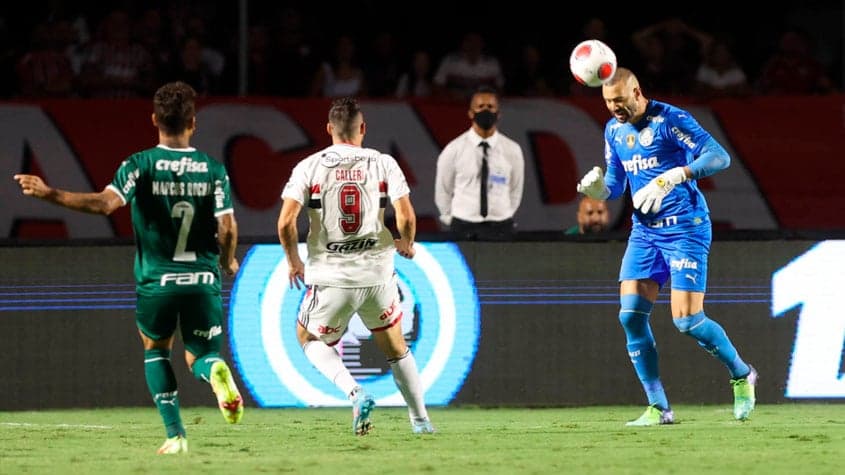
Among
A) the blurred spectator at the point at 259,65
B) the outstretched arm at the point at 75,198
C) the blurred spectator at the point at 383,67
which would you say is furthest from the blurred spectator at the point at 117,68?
the outstretched arm at the point at 75,198

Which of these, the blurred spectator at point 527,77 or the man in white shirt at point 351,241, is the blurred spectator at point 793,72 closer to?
the blurred spectator at point 527,77

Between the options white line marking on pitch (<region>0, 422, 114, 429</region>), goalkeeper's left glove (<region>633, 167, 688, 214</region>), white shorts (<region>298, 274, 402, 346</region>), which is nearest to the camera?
white shorts (<region>298, 274, 402, 346</region>)

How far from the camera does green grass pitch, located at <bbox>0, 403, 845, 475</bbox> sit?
7484 millimetres

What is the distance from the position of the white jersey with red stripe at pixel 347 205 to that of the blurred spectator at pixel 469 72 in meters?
6.49

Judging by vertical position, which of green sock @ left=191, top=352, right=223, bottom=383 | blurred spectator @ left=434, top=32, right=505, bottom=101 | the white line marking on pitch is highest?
blurred spectator @ left=434, top=32, right=505, bottom=101

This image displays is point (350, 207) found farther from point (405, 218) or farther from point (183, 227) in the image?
point (183, 227)

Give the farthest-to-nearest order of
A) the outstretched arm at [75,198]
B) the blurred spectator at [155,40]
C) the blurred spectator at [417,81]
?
the blurred spectator at [417,81] → the blurred spectator at [155,40] → the outstretched arm at [75,198]

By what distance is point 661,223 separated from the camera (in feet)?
31.8

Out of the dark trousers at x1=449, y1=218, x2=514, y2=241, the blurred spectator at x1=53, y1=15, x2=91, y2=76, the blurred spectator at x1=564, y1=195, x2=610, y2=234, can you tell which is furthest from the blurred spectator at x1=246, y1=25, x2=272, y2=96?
the blurred spectator at x1=564, y1=195, x2=610, y2=234

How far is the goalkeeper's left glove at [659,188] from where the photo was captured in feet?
30.9

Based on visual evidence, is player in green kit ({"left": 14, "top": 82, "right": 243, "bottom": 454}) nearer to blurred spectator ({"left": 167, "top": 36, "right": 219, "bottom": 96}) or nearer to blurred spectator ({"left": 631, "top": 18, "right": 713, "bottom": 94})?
blurred spectator ({"left": 167, "top": 36, "right": 219, "bottom": 96})

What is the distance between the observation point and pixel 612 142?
9.96 m

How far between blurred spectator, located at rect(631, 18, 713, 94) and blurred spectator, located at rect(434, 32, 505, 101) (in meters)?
1.46

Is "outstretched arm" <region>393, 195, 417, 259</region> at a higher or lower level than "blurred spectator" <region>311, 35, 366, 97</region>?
lower
